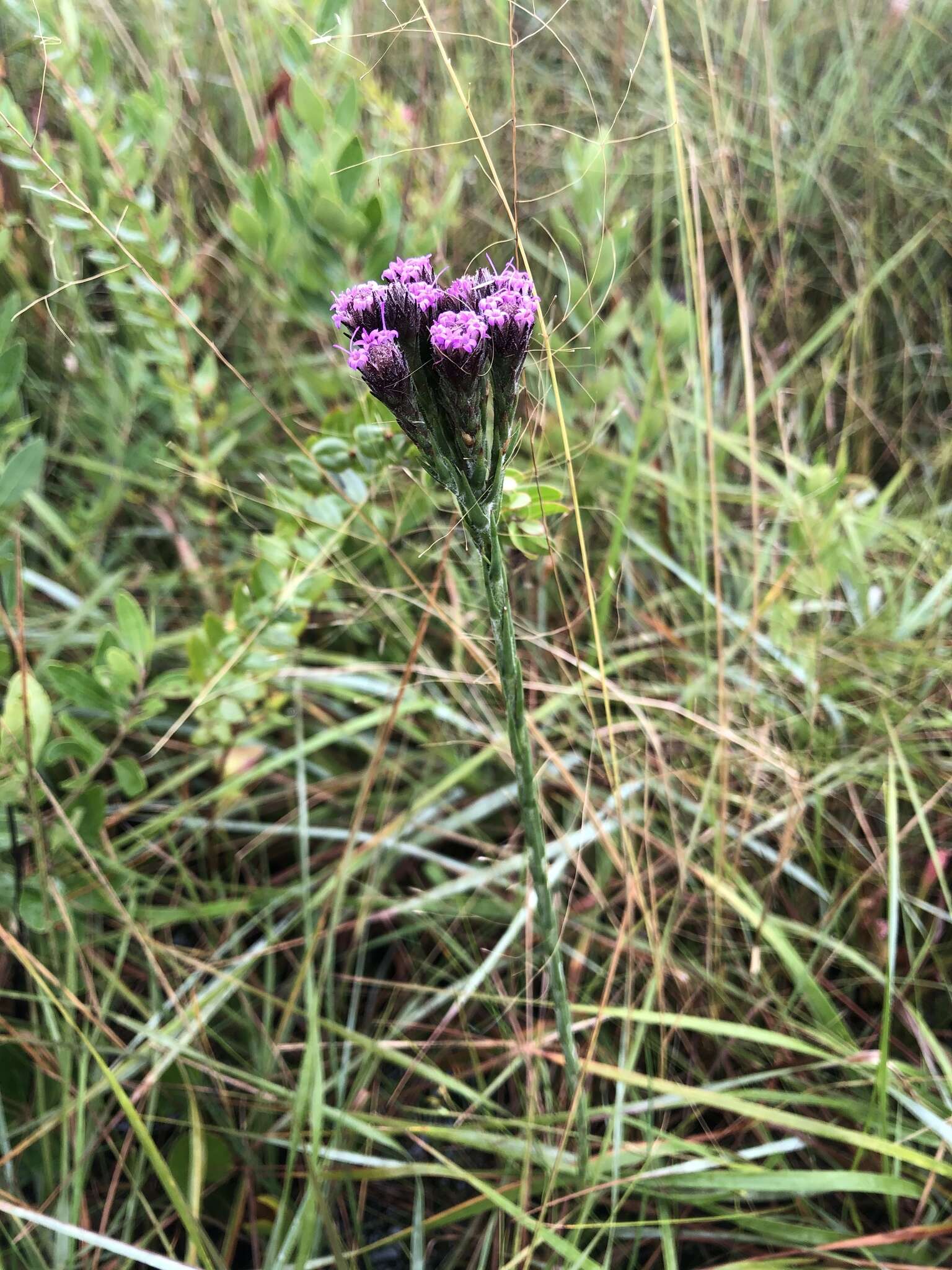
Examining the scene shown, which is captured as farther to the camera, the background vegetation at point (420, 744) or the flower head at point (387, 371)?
the background vegetation at point (420, 744)

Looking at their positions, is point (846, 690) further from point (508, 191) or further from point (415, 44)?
point (415, 44)

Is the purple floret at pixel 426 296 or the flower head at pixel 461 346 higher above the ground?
the purple floret at pixel 426 296

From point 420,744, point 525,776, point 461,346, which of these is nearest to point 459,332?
point 461,346

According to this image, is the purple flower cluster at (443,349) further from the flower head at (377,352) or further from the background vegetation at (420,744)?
the background vegetation at (420,744)

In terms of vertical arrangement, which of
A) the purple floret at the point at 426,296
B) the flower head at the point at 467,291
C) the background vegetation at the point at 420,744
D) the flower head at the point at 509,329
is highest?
the purple floret at the point at 426,296

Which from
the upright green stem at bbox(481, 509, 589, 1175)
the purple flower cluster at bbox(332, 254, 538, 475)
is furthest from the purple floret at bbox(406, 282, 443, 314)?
the upright green stem at bbox(481, 509, 589, 1175)

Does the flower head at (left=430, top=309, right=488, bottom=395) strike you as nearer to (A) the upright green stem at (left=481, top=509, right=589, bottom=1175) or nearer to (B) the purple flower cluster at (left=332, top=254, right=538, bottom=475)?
(B) the purple flower cluster at (left=332, top=254, right=538, bottom=475)

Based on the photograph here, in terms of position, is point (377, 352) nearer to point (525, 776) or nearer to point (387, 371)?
point (387, 371)

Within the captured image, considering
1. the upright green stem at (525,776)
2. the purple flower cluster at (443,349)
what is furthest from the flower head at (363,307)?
the upright green stem at (525,776)
